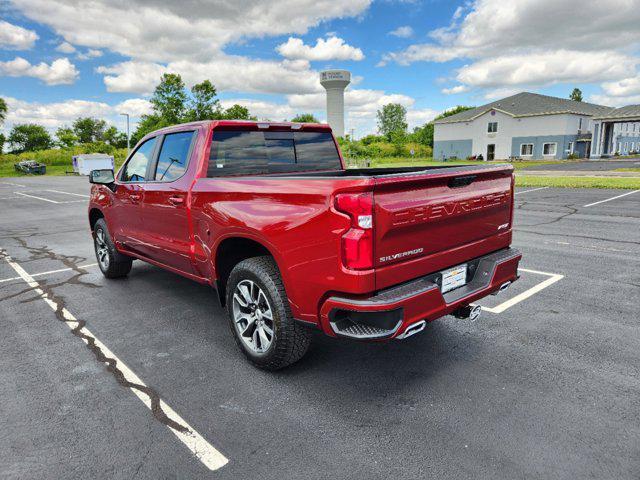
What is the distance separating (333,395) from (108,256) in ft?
14.1

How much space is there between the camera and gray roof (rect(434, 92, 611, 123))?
165ft

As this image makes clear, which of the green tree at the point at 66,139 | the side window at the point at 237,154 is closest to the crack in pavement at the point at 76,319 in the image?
the side window at the point at 237,154

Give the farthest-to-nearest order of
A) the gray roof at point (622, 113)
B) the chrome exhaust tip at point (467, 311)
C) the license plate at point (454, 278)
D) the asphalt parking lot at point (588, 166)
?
the gray roof at point (622, 113) → the asphalt parking lot at point (588, 166) → the chrome exhaust tip at point (467, 311) → the license plate at point (454, 278)

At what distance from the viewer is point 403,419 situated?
2.86m

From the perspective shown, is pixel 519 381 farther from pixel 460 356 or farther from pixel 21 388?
pixel 21 388

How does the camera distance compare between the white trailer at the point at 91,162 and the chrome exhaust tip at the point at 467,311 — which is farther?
the white trailer at the point at 91,162

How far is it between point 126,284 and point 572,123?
2183 inches

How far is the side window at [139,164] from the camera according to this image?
16.3 ft

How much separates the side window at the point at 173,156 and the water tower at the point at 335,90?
242ft

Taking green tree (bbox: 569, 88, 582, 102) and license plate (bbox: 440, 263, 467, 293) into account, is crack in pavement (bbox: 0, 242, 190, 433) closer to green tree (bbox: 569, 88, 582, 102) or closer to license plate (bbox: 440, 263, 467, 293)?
license plate (bbox: 440, 263, 467, 293)

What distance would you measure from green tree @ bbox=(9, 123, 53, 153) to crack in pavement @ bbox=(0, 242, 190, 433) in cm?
9728

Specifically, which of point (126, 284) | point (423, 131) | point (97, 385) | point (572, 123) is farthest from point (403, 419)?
point (423, 131)

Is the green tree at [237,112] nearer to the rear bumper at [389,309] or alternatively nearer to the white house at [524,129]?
the white house at [524,129]

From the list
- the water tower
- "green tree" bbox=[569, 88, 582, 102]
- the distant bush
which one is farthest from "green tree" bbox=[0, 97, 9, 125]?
"green tree" bbox=[569, 88, 582, 102]
